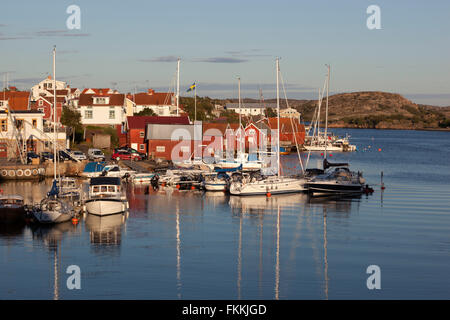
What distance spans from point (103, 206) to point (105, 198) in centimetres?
52

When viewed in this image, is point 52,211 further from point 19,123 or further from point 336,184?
point 19,123

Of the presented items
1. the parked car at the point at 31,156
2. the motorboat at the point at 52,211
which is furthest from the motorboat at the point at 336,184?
the parked car at the point at 31,156

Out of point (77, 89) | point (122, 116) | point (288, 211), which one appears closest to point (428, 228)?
point (288, 211)

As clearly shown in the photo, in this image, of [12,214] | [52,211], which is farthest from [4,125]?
[52,211]

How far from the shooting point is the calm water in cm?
2641

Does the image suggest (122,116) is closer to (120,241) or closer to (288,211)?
(288,211)

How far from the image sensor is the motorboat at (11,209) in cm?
3697

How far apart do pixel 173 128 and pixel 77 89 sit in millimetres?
62635

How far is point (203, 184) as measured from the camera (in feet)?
182

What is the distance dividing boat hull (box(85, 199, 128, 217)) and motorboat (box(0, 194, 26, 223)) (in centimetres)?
426

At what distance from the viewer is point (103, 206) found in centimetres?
4006

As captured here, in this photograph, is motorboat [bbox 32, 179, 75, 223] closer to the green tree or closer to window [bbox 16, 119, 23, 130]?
window [bbox 16, 119, 23, 130]

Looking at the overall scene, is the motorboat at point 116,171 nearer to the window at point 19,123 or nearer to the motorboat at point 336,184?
the window at point 19,123
